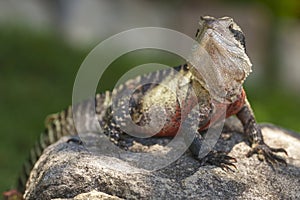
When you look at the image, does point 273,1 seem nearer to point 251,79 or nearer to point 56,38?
point 251,79

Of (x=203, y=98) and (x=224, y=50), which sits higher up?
(x=224, y=50)

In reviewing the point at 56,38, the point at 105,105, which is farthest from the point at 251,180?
the point at 56,38

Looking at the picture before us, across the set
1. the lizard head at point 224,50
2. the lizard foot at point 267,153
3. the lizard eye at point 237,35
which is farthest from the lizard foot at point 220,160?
the lizard eye at point 237,35

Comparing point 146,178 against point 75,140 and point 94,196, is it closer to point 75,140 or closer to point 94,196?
point 94,196

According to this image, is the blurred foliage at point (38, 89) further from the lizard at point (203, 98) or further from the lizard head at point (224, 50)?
the lizard head at point (224, 50)

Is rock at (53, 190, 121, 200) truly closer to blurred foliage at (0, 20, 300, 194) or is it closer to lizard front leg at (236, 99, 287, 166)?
lizard front leg at (236, 99, 287, 166)

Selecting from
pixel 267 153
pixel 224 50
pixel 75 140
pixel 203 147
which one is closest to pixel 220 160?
pixel 203 147
